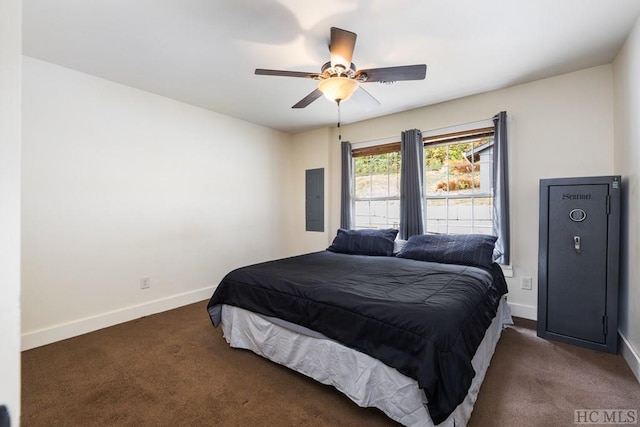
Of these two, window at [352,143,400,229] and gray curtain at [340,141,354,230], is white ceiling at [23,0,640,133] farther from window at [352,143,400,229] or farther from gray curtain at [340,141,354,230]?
gray curtain at [340,141,354,230]

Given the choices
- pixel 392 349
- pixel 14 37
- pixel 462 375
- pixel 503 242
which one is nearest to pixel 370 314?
pixel 392 349

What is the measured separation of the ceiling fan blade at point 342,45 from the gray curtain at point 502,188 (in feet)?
6.69

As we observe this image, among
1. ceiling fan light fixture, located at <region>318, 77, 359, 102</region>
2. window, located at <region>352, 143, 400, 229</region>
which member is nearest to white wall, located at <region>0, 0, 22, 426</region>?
ceiling fan light fixture, located at <region>318, 77, 359, 102</region>

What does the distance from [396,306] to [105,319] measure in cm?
290

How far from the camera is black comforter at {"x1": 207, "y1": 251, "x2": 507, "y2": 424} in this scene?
57.1 inches

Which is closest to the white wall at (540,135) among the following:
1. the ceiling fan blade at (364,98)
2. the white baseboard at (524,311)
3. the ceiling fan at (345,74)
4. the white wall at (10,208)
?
the white baseboard at (524,311)

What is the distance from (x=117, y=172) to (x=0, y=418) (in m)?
3.08

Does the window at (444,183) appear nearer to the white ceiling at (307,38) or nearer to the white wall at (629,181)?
the white ceiling at (307,38)

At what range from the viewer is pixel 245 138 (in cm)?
430

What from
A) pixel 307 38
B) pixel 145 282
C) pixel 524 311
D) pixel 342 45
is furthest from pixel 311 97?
pixel 524 311

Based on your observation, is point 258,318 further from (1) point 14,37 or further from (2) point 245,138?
(2) point 245,138

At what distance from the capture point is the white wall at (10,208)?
50 centimetres

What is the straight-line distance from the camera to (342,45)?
6.22 feet

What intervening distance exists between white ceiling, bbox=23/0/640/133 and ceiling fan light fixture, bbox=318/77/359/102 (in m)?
0.42
